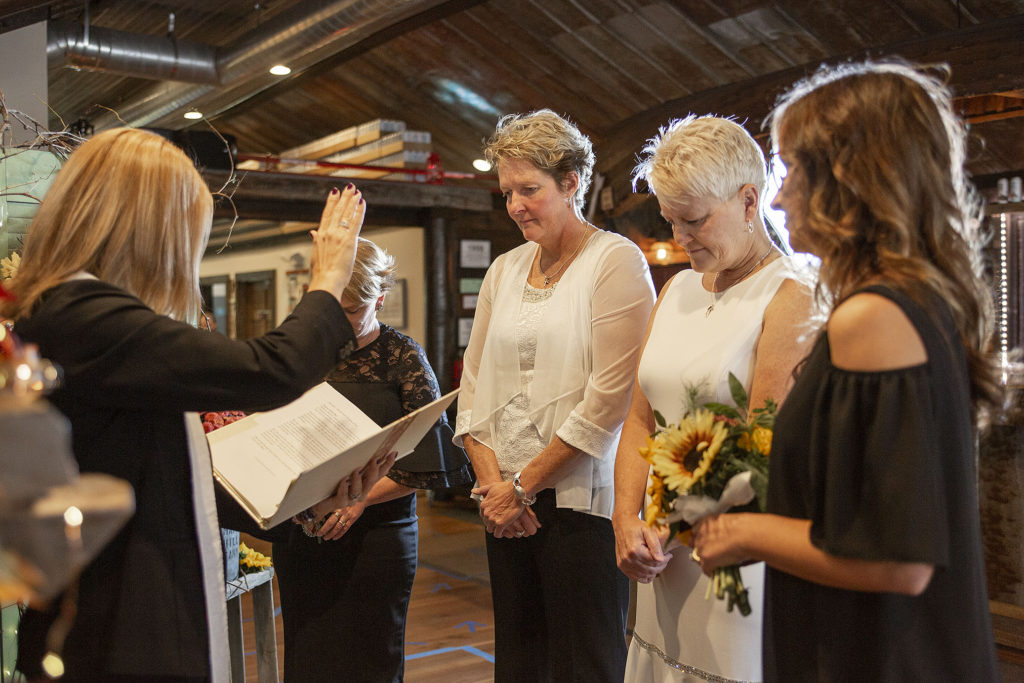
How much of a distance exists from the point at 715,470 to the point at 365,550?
3.94ft

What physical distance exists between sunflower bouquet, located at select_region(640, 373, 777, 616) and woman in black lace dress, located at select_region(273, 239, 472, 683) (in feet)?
3.29

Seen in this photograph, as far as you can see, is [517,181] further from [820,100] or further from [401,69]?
[401,69]

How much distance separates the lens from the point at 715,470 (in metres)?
1.31

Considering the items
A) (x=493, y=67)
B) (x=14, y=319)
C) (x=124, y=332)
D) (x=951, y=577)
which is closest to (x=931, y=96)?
(x=951, y=577)

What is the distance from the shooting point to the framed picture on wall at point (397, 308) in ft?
33.0

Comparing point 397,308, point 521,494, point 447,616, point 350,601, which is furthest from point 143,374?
point 397,308

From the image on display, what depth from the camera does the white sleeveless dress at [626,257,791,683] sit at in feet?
5.56

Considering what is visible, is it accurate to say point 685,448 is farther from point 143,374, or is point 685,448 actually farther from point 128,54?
point 128,54

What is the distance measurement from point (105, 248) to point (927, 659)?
1.20 metres

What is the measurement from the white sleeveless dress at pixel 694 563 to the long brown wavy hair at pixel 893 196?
1.79 ft

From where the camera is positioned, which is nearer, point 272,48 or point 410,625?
point 410,625

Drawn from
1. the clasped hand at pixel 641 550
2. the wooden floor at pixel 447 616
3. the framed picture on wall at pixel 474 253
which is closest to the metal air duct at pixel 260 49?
the framed picture on wall at pixel 474 253

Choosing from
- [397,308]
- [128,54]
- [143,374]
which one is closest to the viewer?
[143,374]

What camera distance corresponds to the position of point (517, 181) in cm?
222
